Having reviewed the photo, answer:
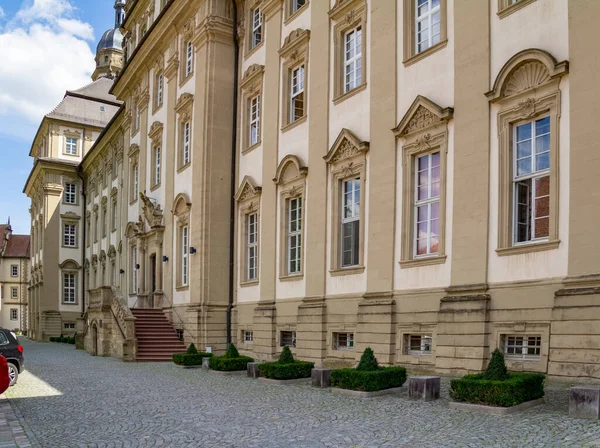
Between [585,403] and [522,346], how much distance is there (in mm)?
3397

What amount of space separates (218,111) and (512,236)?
14.9m

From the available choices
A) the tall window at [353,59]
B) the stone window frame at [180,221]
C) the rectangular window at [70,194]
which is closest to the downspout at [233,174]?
the stone window frame at [180,221]

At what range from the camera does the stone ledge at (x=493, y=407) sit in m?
10.1

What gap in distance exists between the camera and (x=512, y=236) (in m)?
13.2

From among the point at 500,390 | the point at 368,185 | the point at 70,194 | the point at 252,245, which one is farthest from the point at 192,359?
the point at 70,194

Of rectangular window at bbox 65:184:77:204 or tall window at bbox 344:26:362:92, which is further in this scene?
rectangular window at bbox 65:184:77:204

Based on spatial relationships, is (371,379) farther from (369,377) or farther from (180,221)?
(180,221)

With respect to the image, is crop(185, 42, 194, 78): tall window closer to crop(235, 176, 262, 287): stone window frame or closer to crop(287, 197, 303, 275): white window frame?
crop(235, 176, 262, 287): stone window frame

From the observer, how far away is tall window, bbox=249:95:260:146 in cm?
2395

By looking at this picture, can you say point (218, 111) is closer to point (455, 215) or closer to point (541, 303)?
point (455, 215)

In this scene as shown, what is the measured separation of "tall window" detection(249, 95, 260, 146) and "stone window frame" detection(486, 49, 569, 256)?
11.7 meters

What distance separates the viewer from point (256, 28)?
2459 centimetres

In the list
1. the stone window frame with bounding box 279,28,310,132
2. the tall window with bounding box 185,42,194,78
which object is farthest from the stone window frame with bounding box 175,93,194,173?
the stone window frame with bounding box 279,28,310,132

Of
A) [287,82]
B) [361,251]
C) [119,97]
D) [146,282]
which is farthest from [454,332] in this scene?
[119,97]
